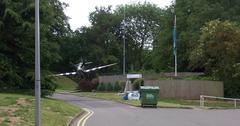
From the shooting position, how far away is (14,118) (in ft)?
73.6

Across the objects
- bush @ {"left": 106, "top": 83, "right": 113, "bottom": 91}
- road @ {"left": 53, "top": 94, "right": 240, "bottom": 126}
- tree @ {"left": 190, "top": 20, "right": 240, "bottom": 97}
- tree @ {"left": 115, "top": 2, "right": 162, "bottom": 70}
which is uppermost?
tree @ {"left": 115, "top": 2, "right": 162, "bottom": 70}

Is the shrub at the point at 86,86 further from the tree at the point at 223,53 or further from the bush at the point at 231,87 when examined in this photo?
the bush at the point at 231,87

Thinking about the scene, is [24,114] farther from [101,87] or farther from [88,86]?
[88,86]

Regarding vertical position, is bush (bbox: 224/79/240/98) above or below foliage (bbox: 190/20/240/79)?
below

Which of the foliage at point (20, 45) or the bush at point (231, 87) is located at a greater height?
the foliage at point (20, 45)

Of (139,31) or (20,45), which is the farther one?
(139,31)

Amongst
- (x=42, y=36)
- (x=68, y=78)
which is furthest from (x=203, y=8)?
(x=68, y=78)

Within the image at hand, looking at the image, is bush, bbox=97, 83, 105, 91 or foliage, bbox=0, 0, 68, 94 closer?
foliage, bbox=0, 0, 68, 94

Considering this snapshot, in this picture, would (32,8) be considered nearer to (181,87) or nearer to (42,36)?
(42,36)

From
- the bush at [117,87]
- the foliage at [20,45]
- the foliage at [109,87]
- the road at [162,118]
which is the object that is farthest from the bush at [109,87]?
the road at [162,118]

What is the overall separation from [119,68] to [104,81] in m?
36.0

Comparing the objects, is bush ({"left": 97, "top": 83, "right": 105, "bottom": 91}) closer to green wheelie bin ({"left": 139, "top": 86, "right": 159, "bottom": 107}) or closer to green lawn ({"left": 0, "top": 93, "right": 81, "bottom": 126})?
green wheelie bin ({"left": 139, "top": 86, "right": 159, "bottom": 107})

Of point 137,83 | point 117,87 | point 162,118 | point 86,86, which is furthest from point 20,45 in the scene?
point 86,86

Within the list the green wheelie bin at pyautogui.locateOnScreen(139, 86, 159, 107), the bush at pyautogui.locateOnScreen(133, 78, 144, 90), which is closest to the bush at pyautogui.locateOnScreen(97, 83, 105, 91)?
the bush at pyautogui.locateOnScreen(133, 78, 144, 90)
